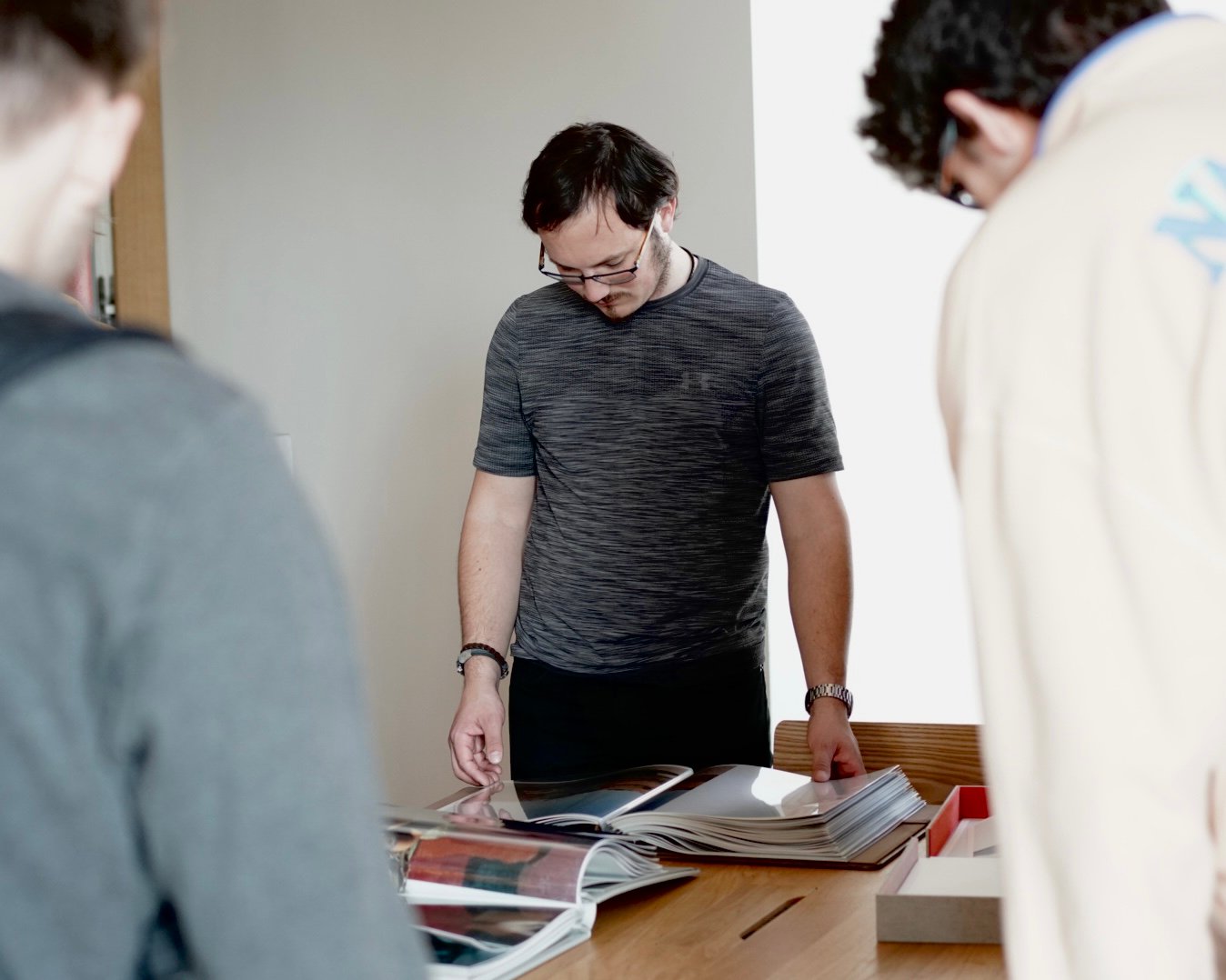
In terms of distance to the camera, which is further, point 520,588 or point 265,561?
point 520,588

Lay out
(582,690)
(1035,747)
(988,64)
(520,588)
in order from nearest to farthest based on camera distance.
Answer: (1035,747) → (988,64) → (582,690) → (520,588)

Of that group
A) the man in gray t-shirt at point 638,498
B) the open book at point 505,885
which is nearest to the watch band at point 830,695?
the man in gray t-shirt at point 638,498

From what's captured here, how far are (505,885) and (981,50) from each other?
2.72 ft

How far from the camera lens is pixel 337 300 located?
3439mm

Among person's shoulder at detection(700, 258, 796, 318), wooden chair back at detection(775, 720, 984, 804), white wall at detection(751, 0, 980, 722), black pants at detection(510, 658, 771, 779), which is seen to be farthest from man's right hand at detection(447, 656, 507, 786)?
white wall at detection(751, 0, 980, 722)

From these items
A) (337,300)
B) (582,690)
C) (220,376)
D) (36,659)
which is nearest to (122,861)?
(36,659)

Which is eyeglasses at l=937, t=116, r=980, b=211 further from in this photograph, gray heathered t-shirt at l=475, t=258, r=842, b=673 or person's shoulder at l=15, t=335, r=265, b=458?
gray heathered t-shirt at l=475, t=258, r=842, b=673

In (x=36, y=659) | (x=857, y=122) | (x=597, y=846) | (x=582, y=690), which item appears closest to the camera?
(x=36, y=659)

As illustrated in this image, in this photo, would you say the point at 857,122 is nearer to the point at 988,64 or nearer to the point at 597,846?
the point at 988,64

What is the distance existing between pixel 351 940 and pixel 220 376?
0.78 ft

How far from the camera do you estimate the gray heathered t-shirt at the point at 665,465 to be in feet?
7.23

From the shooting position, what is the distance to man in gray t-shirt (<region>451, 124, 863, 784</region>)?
2.13 metres

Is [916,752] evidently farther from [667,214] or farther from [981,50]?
[981,50]

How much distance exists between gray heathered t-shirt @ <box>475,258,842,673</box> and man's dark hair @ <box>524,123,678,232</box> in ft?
0.70
